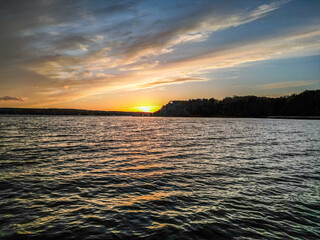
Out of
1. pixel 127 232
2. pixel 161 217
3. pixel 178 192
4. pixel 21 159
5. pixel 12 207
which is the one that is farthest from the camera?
pixel 21 159

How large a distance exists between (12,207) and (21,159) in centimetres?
1287

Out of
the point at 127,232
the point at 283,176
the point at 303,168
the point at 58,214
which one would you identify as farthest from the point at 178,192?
the point at 303,168

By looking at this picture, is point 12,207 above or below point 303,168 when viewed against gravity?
above

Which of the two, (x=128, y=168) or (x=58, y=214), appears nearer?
(x=58, y=214)

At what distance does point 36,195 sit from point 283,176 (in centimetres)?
1748

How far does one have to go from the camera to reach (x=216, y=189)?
39.7ft

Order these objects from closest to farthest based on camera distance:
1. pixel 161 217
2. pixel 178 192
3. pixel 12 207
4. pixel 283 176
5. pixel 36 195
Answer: pixel 161 217 < pixel 12 207 < pixel 36 195 < pixel 178 192 < pixel 283 176

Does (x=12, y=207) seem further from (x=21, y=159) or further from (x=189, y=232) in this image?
(x=21, y=159)

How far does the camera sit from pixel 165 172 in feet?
52.5

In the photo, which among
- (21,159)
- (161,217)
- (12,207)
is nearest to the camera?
(161,217)

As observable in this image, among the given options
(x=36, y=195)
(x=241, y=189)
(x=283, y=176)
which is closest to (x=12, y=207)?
(x=36, y=195)

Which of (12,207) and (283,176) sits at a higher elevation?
(12,207)

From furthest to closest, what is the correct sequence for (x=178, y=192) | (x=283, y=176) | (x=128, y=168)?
(x=128, y=168), (x=283, y=176), (x=178, y=192)

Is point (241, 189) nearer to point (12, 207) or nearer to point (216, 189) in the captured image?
point (216, 189)
